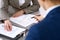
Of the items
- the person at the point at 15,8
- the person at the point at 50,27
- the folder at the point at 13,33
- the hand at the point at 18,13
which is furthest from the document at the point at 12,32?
the person at the point at 50,27

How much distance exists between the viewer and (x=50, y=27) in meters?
0.80

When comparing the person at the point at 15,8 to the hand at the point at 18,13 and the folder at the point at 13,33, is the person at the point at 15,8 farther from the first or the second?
the folder at the point at 13,33

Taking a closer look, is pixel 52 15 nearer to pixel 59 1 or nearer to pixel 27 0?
pixel 59 1

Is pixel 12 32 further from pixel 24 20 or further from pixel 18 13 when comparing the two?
pixel 18 13

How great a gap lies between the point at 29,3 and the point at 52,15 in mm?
1222

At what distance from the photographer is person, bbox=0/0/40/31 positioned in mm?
1799

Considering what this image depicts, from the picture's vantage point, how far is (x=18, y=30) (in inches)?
57.6

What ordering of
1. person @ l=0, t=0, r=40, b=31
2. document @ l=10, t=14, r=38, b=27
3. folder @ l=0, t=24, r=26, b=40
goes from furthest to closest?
person @ l=0, t=0, r=40, b=31, document @ l=10, t=14, r=38, b=27, folder @ l=0, t=24, r=26, b=40

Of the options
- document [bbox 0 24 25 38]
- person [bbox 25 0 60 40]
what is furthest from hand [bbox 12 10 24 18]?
person [bbox 25 0 60 40]

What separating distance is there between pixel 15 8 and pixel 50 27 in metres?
1.17

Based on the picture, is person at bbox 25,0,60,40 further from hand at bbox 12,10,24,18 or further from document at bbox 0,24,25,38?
hand at bbox 12,10,24,18

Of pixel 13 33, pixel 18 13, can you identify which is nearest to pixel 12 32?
pixel 13 33

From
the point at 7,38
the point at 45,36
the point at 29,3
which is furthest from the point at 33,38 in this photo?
the point at 29,3

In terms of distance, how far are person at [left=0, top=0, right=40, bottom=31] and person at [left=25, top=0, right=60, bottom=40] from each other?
35.1 inches
